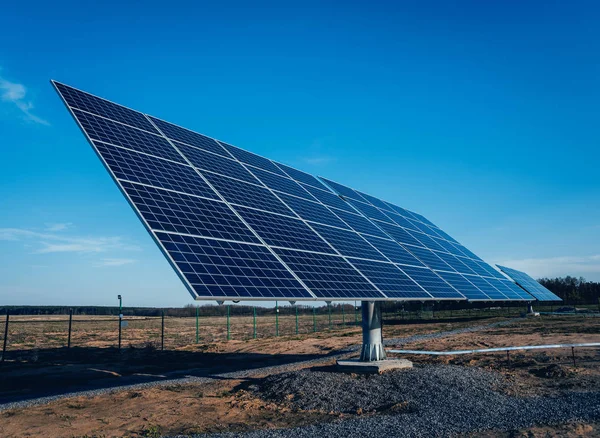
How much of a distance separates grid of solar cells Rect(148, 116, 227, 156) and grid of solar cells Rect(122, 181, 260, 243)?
22.0 ft

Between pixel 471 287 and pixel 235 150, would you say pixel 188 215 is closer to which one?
pixel 235 150

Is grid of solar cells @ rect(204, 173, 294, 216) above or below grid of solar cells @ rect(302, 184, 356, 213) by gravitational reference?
below

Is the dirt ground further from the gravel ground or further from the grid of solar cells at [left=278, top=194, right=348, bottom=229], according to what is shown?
the grid of solar cells at [left=278, top=194, right=348, bottom=229]

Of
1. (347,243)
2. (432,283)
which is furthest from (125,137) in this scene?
(432,283)

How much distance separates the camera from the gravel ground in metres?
11.8

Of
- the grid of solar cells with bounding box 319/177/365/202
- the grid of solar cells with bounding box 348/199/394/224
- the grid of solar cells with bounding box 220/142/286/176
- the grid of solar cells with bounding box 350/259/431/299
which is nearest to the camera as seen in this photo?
the grid of solar cells with bounding box 350/259/431/299

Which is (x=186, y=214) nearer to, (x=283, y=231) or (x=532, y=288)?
(x=283, y=231)

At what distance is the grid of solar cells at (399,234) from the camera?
28.7 metres

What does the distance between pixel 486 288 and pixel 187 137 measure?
873 inches

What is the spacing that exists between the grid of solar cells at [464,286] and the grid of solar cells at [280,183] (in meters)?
9.62

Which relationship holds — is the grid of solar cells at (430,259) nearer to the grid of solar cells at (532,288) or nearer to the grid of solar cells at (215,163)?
the grid of solar cells at (215,163)

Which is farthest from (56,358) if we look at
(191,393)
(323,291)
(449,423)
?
(449,423)

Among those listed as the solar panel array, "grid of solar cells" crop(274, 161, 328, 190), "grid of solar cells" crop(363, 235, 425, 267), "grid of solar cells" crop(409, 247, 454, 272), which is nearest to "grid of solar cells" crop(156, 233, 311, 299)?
the solar panel array

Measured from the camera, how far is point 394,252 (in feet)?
81.0
